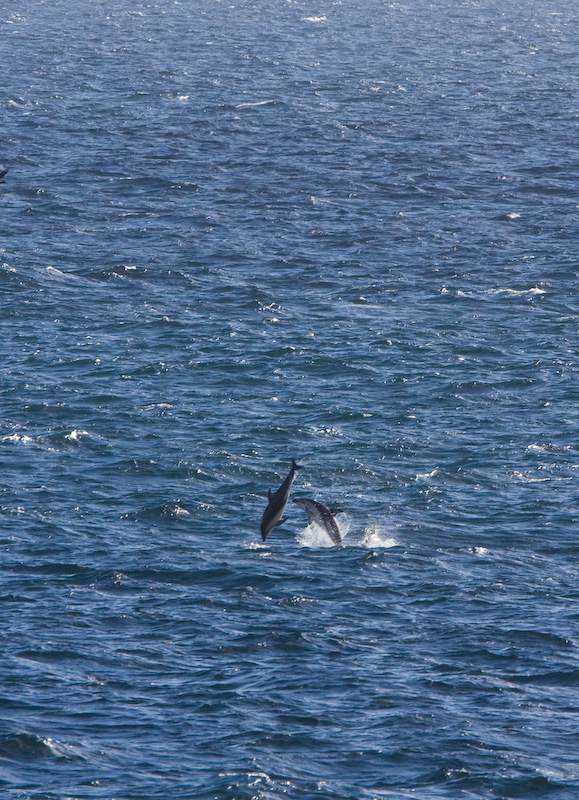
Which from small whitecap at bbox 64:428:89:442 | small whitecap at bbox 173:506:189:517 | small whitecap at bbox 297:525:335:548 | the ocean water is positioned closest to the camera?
the ocean water

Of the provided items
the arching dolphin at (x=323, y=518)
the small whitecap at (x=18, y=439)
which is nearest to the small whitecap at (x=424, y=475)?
the arching dolphin at (x=323, y=518)

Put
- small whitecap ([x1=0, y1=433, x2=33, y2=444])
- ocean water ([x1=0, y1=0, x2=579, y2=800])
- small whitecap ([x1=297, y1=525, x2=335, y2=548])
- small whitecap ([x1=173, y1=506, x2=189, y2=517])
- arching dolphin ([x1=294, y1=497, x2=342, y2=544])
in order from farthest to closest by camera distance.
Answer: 1. small whitecap ([x1=0, y1=433, x2=33, y2=444])
2. small whitecap ([x1=173, y1=506, x2=189, y2=517])
3. small whitecap ([x1=297, y1=525, x2=335, y2=548])
4. arching dolphin ([x1=294, y1=497, x2=342, y2=544])
5. ocean water ([x1=0, y1=0, x2=579, y2=800])

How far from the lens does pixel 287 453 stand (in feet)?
176

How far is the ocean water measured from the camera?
35344 millimetres

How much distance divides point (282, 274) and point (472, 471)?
1022 inches

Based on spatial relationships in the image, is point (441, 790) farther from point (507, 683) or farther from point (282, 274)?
point (282, 274)

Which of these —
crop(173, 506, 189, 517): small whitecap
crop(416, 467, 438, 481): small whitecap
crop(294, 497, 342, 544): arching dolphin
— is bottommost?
crop(173, 506, 189, 517): small whitecap

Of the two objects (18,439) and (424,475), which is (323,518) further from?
(18,439)

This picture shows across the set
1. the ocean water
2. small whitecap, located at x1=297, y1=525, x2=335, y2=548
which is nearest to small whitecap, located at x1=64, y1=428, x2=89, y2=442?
the ocean water

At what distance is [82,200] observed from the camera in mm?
86812

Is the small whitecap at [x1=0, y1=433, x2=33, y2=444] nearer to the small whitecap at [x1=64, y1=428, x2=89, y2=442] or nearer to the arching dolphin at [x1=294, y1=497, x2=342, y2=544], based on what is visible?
the small whitecap at [x1=64, y1=428, x2=89, y2=442]

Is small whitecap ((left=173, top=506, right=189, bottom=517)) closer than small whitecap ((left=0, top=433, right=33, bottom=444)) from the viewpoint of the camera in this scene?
Yes

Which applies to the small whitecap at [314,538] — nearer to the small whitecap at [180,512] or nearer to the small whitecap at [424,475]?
the small whitecap at [180,512]

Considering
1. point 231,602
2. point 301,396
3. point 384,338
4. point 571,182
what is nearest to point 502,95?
point 571,182
